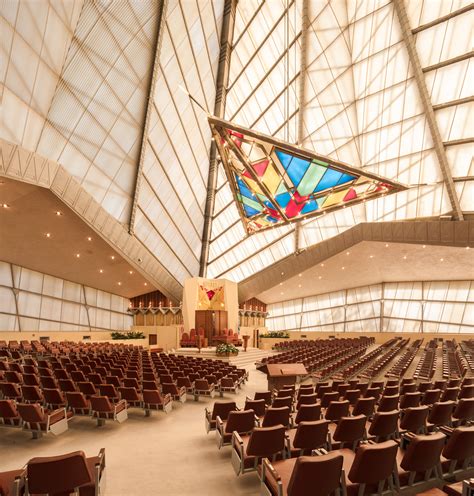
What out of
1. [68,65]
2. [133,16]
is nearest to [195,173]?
[133,16]

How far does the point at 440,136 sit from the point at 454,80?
103 inches

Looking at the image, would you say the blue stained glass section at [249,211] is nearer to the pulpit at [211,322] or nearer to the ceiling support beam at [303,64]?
the ceiling support beam at [303,64]

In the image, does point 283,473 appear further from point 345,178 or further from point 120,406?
point 345,178

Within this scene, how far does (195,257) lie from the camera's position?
1433 inches

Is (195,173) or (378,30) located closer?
(378,30)

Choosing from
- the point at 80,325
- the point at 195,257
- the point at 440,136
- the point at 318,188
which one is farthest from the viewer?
the point at 195,257

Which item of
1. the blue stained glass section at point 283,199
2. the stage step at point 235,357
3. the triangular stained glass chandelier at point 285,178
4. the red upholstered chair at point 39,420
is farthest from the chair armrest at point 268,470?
the stage step at point 235,357

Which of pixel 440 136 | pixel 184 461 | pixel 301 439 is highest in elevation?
pixel 440 136

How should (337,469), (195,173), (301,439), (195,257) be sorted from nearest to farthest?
(337,469), (301,439), (195,173), (195,257)

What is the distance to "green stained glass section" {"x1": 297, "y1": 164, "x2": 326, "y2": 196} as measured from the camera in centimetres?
1528

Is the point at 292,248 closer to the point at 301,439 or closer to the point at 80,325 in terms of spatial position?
the point at 80,325

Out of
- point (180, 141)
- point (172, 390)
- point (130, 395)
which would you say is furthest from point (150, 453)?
point (180, 141)

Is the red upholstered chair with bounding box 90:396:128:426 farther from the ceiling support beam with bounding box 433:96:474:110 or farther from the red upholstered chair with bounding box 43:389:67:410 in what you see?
the ceiling support beam with bounding box 433:96:474:110

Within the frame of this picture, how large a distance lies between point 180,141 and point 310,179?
1390 cm
